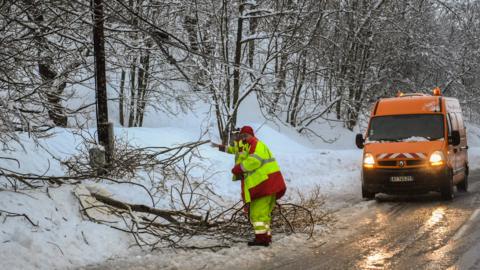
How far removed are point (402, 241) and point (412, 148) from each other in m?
4.55

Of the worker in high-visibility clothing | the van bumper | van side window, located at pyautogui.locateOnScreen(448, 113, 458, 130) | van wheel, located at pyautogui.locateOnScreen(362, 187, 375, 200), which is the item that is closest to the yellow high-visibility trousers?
the worker in high-visibility clothing

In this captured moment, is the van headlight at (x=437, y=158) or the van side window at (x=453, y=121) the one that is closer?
the van headlight at (x=437, y=158)

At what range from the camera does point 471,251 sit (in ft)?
24.4

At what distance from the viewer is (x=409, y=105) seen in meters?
13.5

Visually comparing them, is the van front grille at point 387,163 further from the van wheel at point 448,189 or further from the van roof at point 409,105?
the van roof at point 409,105

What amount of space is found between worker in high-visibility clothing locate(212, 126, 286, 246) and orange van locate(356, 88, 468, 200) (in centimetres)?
494

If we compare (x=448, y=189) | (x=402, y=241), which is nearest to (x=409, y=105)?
(x=448, y=189)

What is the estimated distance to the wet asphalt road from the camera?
6.94 metres

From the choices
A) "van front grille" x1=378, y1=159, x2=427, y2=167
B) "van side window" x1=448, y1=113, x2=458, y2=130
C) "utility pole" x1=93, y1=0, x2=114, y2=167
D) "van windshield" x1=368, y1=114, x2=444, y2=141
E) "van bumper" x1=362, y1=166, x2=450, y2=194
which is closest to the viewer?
"utility pole" x1=93, y1=0, x2=114, y2=167

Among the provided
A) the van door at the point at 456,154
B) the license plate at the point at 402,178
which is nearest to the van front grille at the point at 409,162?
the license plate at the point at 402,178

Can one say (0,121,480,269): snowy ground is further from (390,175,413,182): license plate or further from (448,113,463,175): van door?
(448,113,463,175): van door

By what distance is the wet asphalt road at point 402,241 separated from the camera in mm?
6941

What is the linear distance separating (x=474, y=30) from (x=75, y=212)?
1517 inches

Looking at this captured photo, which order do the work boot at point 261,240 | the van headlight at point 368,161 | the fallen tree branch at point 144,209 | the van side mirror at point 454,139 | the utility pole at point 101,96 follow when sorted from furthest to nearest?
the van side mirror at point 454,139
the van headlight at point 368,161
the utility pole at point 101,96
the fallen tree branch at point 144,209
the work boot at point 261,240
